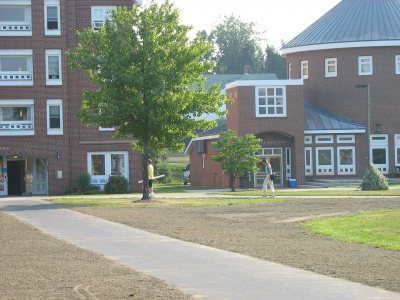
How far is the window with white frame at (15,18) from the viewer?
60.5m

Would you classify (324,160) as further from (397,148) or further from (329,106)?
(397,148)

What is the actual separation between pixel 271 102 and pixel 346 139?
6839mm

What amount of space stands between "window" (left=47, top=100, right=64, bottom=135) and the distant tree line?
234ft

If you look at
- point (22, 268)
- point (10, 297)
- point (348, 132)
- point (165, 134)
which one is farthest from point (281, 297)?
point (348, 132)

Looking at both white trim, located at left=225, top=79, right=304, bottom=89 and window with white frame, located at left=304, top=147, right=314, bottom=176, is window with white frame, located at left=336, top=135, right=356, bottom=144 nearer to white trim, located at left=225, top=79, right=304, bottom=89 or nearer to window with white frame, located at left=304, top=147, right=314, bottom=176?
window with white frame, located at left=304, top=147, right=314, bottom=176

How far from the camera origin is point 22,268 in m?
16.7

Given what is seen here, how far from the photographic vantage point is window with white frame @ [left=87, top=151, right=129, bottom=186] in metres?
61.6

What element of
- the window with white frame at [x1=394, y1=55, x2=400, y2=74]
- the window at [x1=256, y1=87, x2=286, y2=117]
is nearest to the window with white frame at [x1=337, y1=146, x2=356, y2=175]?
the window at [x1=256, y1=87, x2=286, y2=117]

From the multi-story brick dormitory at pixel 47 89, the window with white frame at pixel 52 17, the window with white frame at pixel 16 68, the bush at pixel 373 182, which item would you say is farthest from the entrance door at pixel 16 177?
the bush at pixel 373 182

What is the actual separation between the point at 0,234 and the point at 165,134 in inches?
762

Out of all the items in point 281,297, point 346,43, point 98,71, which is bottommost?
point 281,297

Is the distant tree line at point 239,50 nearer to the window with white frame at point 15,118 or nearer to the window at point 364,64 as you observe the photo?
the window at point 364,64

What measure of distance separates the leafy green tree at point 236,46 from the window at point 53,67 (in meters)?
72.6

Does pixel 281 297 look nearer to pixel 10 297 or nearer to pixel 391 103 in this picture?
pixel 10 297
